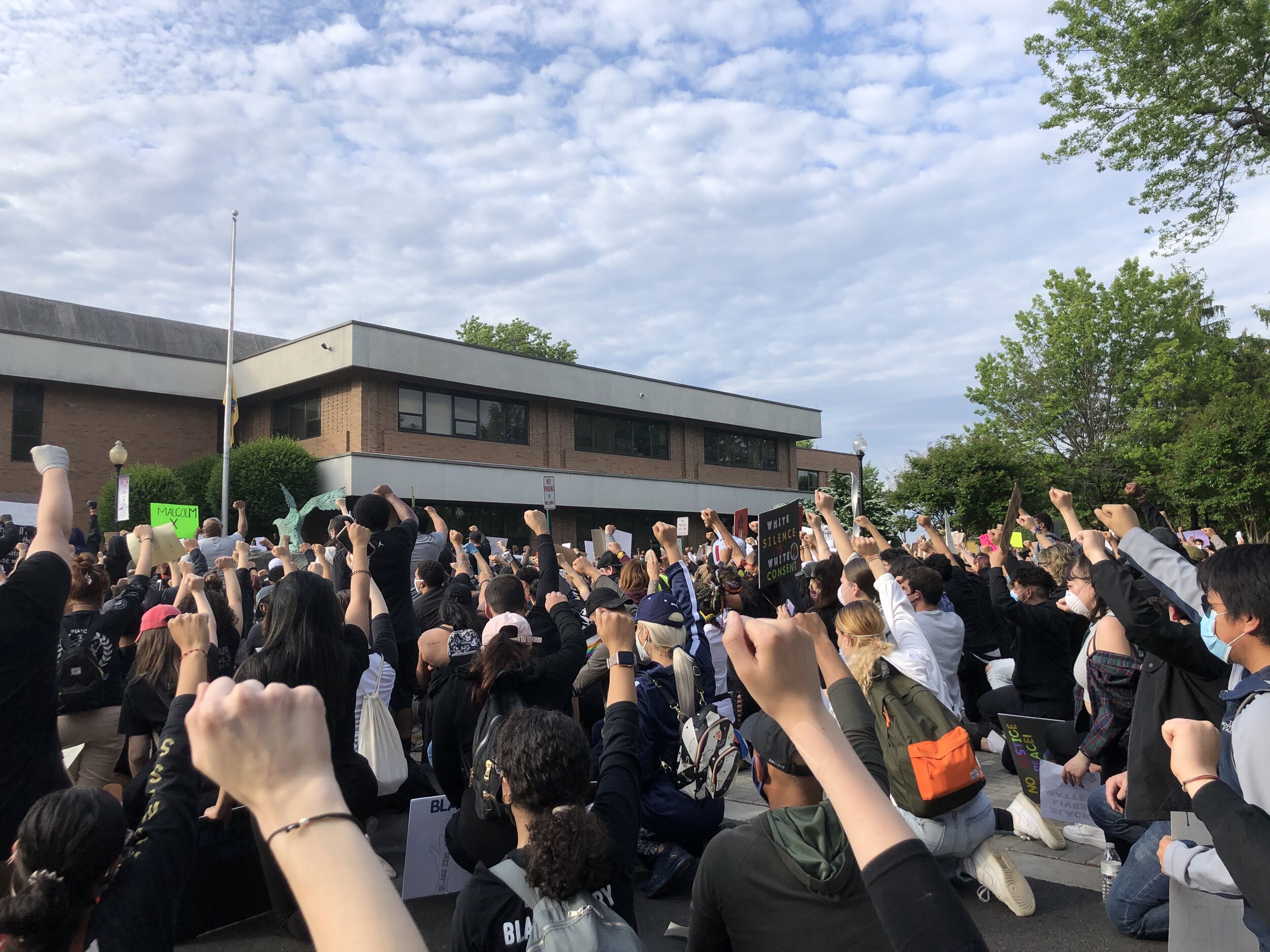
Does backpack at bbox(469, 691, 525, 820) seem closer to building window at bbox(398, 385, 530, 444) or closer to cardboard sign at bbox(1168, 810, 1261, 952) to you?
cardboard sign at bbox(1168, 810, 1261, 952)

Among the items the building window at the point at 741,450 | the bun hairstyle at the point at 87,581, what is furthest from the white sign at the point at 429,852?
the building window at the point at 741,450

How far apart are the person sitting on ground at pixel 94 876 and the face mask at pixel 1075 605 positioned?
18.7ft

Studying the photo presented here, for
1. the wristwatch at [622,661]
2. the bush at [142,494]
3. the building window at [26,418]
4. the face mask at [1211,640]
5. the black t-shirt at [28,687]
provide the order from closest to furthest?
the black t-shirt at [28,687], the wristwatch at [622,661], the face mask at [1211,640], the bush at [142,494], the building window at [26,418]

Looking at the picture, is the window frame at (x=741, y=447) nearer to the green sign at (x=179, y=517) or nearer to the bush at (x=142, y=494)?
the bush at (x=142, y=494)

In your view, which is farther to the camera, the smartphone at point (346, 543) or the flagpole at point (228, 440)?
the flagpole at point (228, 440)

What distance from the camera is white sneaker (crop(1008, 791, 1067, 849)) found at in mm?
5508

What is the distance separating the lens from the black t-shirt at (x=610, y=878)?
7.73 ft

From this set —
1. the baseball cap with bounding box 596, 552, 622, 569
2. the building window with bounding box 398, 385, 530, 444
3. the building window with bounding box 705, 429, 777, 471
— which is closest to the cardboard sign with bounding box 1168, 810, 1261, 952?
the baseball cap with bounding box 596, 552, 622, 569

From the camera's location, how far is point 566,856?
2244 millimetres

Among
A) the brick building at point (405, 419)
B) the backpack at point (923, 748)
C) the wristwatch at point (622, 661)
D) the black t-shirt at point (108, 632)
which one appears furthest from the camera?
the brick building at point (405, 419)

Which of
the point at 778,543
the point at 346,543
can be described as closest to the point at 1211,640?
the point at 778,543

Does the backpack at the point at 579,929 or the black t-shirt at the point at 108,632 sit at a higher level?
the black t-shirt at the point at 108,632

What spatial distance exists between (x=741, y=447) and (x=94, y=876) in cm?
3994

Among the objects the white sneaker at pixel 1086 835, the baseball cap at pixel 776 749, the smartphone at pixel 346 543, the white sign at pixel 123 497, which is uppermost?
the white sign at pixel 123 497
